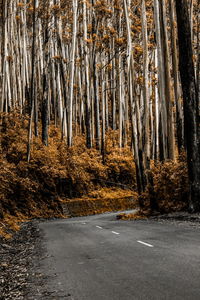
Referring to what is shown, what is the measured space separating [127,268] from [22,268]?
251 centimetres

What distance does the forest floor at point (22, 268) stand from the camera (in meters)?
6.74

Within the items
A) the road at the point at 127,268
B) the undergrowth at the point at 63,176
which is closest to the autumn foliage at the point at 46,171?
the undergrowth at the point at 63,176

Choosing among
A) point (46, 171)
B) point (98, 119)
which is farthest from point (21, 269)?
point (98, 119)

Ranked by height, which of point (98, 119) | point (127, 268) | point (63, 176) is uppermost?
point (98, 119)

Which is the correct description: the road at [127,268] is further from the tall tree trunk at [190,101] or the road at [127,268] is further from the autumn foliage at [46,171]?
the autumn foliage at [46,171]

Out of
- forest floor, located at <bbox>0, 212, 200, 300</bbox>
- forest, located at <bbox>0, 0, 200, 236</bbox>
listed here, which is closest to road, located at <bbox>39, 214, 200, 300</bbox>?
forest floor, located at <bbox>0, 212, 200, 300</bbox>

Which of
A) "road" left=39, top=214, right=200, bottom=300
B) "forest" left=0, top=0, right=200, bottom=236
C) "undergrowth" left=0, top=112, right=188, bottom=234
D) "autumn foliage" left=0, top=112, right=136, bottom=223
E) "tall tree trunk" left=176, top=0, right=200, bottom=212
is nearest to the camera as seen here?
"road" left=39, top=214, right=200, bottom=300

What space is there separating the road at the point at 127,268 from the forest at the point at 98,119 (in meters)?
6.86

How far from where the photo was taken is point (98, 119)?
33.8 meters

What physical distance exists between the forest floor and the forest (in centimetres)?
517

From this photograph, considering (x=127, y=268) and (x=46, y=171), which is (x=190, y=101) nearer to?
(x=127, y=268)

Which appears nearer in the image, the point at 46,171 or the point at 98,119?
the point at 46,171

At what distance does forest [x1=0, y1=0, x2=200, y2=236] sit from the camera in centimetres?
1969

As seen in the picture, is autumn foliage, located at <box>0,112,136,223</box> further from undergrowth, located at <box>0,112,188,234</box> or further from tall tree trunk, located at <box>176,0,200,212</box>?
tall tree trunk, located at <box>176,0,200,212</box>
